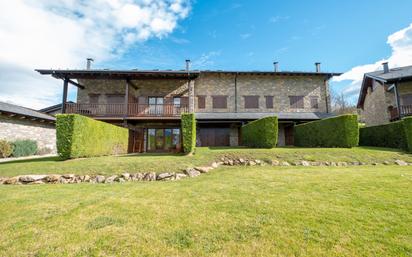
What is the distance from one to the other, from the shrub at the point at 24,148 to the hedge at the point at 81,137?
6994 mm

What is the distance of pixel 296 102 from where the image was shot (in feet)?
58.0

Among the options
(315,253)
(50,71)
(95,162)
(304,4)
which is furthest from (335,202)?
(50,71)

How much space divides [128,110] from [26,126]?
7392 mm

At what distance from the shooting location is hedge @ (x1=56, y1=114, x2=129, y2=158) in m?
8.05

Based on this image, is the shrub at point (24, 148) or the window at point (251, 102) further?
the window at point (251, 102)

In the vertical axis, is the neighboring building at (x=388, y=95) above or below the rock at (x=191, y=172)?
above

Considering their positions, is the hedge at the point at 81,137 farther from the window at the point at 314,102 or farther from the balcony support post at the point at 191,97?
the window at the point at 314,102

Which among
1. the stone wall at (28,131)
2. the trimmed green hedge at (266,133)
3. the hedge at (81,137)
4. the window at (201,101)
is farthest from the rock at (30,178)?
the window at (201,101)

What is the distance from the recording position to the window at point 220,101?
57.3ft

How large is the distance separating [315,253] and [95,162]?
8248mm

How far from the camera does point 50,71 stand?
41.5 ft

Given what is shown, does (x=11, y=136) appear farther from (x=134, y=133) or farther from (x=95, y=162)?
(x=95, y=162)

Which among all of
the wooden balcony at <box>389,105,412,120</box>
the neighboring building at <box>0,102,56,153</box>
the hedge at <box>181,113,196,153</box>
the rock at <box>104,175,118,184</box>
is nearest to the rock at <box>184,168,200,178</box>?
the rock at <box>104,175,118,184</box>

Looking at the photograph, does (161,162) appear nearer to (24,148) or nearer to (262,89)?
(24,148)
